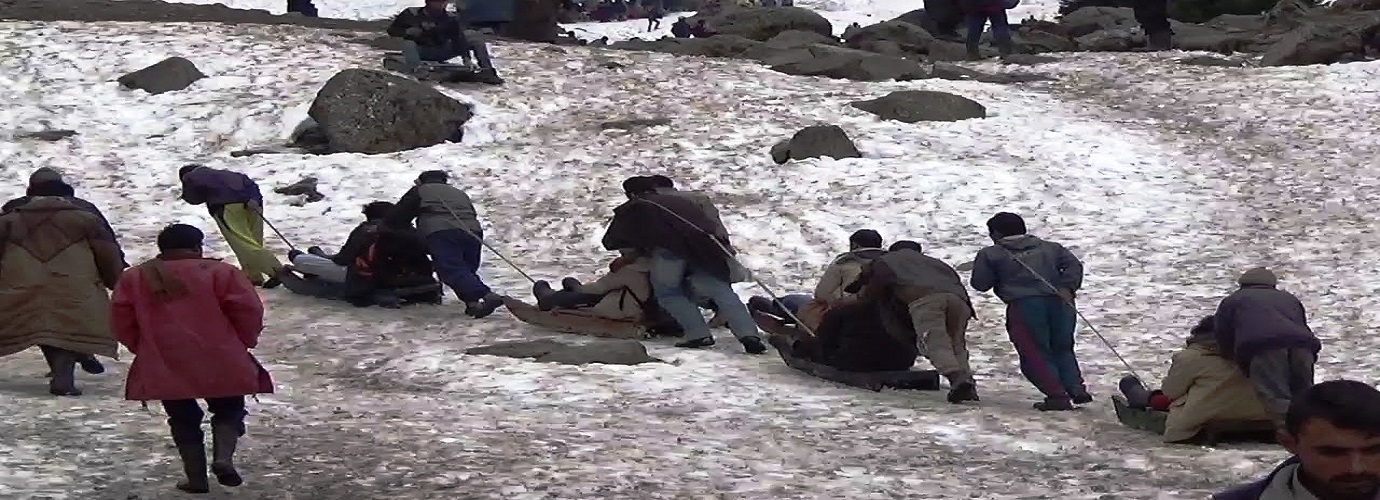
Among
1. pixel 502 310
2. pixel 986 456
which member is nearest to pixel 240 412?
pixel 986 456

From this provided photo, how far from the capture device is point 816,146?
1895 cm

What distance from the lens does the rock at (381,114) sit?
19438 millimetres

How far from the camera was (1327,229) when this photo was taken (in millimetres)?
15930

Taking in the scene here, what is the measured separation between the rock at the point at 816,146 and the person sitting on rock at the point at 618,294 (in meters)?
6.55

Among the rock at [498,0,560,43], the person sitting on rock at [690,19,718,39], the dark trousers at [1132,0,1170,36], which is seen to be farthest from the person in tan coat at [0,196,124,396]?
the dark trousers at [1132,0,1170,36]

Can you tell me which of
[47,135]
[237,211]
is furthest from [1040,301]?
[47,135]

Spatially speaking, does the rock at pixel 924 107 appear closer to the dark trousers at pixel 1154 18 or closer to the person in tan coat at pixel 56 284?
the dark trousers at pixel 1154 18

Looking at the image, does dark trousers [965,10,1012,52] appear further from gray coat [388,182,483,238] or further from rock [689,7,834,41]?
gray coat [388,182,483,238]

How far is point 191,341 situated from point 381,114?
12815 mm

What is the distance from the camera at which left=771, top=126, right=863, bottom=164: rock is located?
18859mm

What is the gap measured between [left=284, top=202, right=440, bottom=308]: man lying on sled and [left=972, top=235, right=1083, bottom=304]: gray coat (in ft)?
17.9

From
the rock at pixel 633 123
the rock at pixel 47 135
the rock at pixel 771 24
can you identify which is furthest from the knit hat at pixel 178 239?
the rock at pixel 771 24

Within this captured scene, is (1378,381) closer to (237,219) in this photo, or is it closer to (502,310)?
(502,310)

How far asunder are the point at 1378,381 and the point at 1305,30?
15253 millimetres
